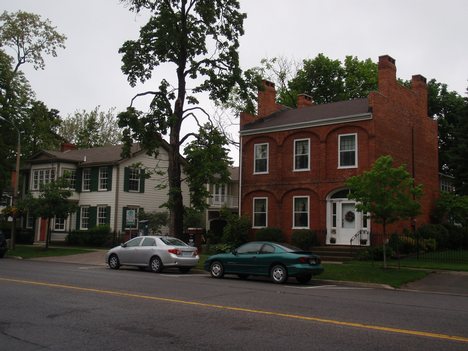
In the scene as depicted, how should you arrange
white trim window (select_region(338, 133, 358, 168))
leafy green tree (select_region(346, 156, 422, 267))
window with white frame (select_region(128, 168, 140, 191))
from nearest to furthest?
1. leafy green tree (select_region(346, 156, 422, 267))
2. white trim window (select_region(338, 133, 358, 168))
3. window with white frame (select_region(128, 168, 140, 191))

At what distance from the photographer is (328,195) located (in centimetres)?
2742

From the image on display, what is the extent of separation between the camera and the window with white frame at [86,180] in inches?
1522

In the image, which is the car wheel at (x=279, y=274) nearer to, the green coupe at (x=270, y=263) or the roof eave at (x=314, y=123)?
the green coupe at (x=270, y=263)

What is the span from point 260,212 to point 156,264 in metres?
11.2

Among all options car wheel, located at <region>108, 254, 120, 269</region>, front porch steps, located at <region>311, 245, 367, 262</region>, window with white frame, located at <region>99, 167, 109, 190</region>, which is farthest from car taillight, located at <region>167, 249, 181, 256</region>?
window with white frame, located at <region>99, 167, 109, 190</region>

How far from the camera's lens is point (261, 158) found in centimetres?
3064

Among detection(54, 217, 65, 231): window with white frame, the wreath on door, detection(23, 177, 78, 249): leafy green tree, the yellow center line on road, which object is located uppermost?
detection(23, 177, 78, 249): leafy green tree

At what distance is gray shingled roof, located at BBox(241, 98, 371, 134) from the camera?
27375 mm

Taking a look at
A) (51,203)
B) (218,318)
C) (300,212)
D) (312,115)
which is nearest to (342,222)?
(300,212)

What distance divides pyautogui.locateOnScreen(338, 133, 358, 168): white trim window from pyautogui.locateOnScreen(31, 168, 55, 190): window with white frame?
22.8 meters

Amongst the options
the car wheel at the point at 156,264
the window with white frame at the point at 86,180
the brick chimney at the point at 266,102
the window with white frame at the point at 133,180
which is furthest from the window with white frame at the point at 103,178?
the car wheel at the point at 156,264

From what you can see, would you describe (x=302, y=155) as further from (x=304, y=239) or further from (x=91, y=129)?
(x=91, y=129)

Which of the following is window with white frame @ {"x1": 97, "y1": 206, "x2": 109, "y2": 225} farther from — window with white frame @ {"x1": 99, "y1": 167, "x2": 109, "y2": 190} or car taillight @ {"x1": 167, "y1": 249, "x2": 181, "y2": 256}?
car taillight @ {"x1": 167, "y1": 249, "x2": 181, "y2": 256}

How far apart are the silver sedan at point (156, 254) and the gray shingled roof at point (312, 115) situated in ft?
36.9
